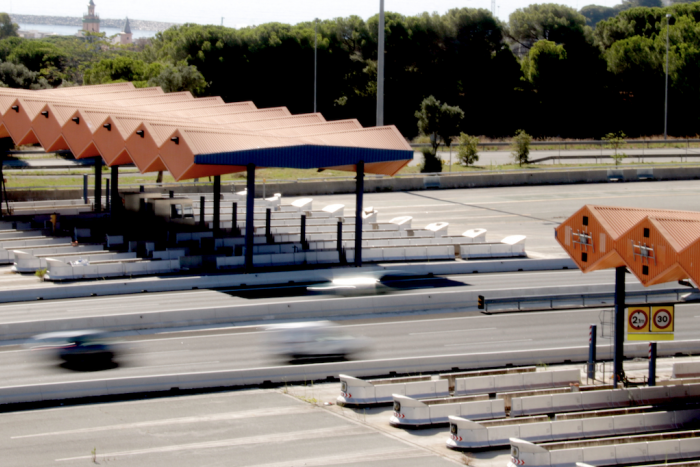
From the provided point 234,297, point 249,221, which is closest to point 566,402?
point 234,297

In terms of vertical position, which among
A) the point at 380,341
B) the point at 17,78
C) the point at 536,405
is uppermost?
the point at 17,78

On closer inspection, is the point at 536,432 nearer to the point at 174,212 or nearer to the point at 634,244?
the point at 634,244

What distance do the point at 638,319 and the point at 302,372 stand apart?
356 inches

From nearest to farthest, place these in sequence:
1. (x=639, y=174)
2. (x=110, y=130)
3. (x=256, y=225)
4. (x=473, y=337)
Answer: (x=473, y=337) → (x=110, y=130) → (x=256, y=225) → (x=639, y=174)

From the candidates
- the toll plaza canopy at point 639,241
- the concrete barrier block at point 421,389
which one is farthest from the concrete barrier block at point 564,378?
the concrete barrier block at point 421,389

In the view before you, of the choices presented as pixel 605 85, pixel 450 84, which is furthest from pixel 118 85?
pixel 605 85

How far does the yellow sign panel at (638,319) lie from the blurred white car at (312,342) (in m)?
7.99

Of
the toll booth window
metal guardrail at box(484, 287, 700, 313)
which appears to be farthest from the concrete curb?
the toll booth window

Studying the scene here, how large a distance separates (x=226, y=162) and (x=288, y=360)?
1228 centimetres

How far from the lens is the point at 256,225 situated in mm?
46062

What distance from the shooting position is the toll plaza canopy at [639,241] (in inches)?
710

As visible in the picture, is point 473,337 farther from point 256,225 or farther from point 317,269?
point 256,225

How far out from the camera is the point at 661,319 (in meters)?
21.0

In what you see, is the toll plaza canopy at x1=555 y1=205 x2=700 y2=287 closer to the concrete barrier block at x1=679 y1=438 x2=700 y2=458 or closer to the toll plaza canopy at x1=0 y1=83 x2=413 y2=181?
the concrete barrier block at x1=679 y1=438 x2=700 y2=458
